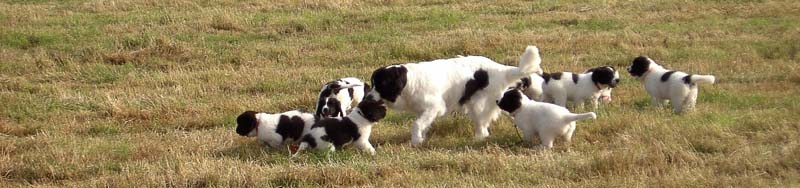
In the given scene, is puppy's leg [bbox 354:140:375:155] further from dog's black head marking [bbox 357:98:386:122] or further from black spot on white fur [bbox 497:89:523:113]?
black spot on white fur [bbox 497:89:523:113]

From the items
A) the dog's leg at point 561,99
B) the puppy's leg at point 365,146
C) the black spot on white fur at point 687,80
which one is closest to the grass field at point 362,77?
the puppy's leg at point 365,146

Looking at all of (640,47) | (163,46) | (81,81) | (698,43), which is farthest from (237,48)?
(698,43)

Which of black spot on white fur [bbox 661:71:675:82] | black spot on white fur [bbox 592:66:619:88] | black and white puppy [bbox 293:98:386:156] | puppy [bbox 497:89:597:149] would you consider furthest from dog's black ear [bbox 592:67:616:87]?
black and white puppy [bbox 293:98:386:156]

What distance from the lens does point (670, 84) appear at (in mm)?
11656

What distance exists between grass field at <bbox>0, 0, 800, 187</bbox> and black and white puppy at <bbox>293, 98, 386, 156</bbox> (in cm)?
14

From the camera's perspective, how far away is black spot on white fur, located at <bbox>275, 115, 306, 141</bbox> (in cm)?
1020

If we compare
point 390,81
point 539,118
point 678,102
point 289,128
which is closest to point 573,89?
point 678,102

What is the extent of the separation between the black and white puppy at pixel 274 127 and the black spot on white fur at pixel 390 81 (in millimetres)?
730

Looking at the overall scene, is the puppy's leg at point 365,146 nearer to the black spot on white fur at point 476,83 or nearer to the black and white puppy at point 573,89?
the black spot on white fur at point 476,83

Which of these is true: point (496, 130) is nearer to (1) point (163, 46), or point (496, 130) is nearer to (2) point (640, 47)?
(2) point (640, 47)

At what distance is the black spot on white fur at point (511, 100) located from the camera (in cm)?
1011

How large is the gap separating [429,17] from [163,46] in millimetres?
6124

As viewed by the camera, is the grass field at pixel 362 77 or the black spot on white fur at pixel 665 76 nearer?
the grass field at pixel 362 77

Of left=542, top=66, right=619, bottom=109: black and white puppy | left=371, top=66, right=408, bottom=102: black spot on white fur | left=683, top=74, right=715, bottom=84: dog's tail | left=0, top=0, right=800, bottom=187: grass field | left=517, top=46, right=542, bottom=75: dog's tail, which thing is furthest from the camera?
left=542, top=66, right=619, bottom=109: black and white puppy
